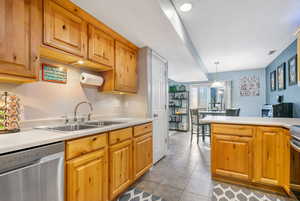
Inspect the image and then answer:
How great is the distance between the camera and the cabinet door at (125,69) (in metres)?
2.13

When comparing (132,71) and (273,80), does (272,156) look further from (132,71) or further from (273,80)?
(273,80)

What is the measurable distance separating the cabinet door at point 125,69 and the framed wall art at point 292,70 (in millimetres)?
3494

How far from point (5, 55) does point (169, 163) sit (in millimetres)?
2708

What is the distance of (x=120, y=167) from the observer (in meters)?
1.67

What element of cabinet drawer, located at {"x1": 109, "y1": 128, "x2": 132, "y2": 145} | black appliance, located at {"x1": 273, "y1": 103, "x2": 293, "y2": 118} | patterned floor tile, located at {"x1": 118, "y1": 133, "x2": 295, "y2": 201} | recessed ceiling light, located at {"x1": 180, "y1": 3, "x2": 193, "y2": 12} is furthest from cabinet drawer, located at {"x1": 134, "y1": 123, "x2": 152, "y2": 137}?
black appliance, located at {"x1": 273, "y1": 103, "x2": 293, "y2": 118}

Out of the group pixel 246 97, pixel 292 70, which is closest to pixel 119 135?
pixel 292 70

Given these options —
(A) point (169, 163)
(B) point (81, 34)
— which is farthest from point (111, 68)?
(A) point (169, 163)

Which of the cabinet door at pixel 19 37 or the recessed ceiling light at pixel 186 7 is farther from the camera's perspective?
the recessed ceiling light at pixel 186 7


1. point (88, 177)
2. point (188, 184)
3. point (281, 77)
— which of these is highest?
point (281, 77)

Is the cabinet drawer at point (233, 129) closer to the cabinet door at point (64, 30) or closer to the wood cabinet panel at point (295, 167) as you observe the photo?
the wood cabinet panel at point (295, 167)

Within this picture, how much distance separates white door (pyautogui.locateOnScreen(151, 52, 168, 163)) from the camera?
2.66 m

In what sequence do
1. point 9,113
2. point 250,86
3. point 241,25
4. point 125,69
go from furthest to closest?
point 250,86
point 241,25
point 125,69
point 9,113

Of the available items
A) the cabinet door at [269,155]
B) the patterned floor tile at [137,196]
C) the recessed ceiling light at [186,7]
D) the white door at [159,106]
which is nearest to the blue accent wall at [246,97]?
the white door at [159,106]

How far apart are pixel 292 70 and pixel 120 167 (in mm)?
4213
